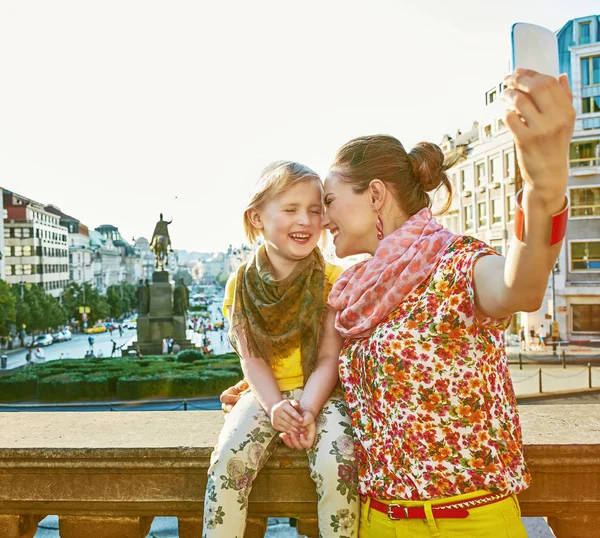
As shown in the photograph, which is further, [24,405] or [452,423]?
[24,405]

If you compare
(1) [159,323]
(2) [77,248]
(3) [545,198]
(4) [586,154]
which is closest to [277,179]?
(3) [545,198]

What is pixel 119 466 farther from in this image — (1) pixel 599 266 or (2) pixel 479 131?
(2) pixel 479 131

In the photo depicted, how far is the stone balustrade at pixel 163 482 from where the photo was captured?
8.52 ft

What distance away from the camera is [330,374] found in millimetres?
2547

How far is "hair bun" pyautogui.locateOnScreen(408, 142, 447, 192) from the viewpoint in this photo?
8.04 ft

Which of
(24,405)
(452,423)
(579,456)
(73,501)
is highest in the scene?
(452,423)

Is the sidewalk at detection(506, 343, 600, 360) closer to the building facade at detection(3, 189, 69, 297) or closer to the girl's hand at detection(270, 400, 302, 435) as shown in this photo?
the girl's hand at detection(270, 400, 302, 435)

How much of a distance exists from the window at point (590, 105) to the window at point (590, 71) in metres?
0.80

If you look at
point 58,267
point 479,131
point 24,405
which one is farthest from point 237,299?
point 58,267

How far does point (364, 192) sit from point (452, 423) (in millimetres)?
918

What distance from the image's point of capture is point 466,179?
41.2 m

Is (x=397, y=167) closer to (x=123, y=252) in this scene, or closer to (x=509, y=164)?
(x=509, y=164)

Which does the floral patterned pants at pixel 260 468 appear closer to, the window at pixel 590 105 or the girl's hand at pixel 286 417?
the girl's hand at pixel 286 417

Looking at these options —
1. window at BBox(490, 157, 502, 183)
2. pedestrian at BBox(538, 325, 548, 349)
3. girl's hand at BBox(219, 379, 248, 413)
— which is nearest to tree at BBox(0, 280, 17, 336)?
window at BBox(490, 157, 502, 183)
